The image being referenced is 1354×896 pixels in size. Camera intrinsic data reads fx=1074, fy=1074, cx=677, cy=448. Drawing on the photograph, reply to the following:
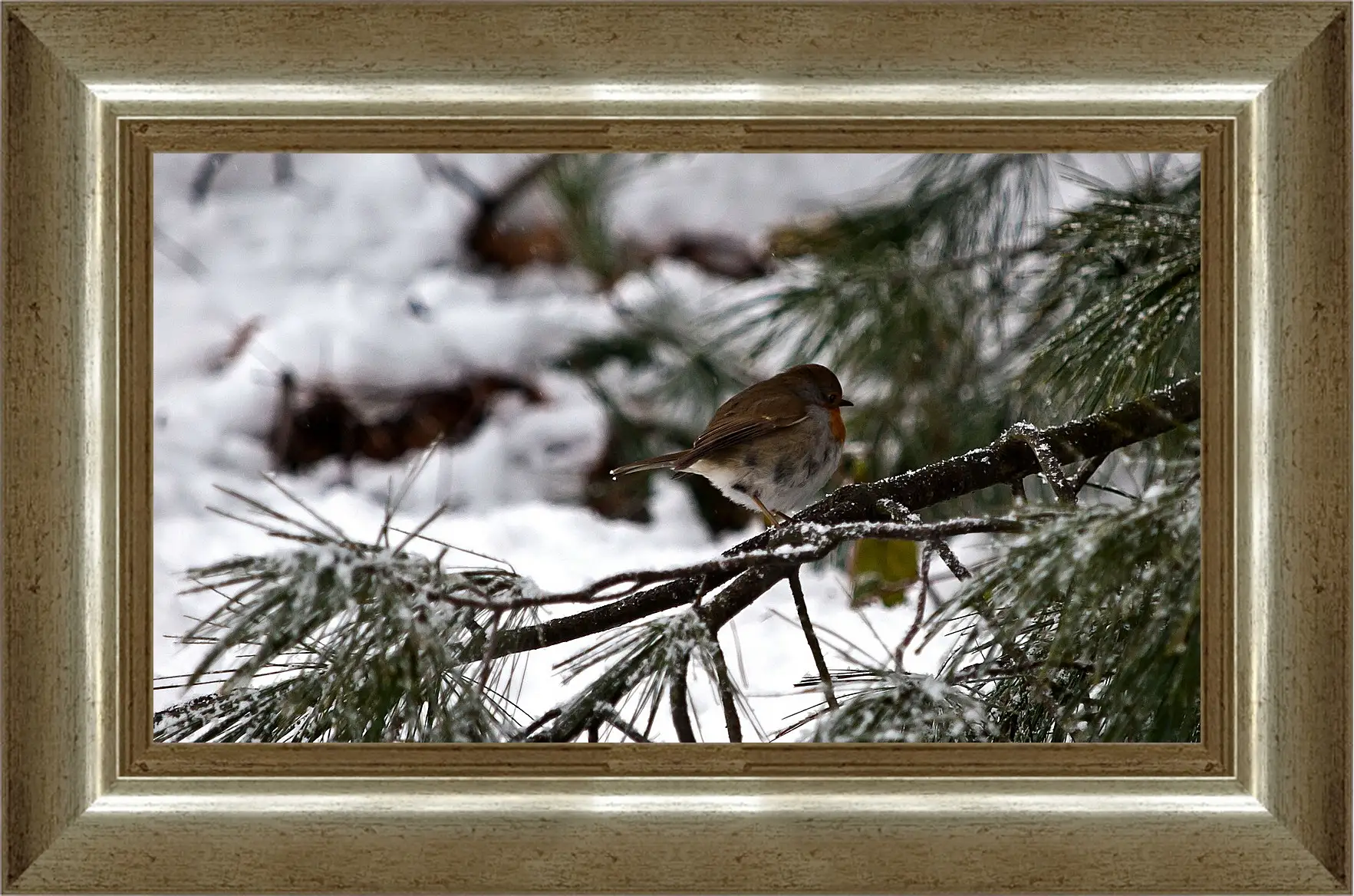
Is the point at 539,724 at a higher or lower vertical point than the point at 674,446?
lower

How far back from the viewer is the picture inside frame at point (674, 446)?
94 cm

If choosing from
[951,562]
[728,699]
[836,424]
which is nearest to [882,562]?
[836,424]

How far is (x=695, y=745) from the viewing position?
0.95 m

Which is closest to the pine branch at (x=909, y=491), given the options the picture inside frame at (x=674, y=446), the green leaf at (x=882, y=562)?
the picture inside frame at (x=674, y=446)

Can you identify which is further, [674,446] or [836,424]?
[674,446]

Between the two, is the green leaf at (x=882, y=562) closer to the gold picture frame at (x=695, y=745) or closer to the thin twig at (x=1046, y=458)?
the thin twig at (x=1046, y=458)

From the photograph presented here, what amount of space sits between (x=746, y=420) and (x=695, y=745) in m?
0.61

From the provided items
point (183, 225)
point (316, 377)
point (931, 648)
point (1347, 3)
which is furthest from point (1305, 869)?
point (316, 377)

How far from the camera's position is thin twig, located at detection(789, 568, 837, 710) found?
0.98 m

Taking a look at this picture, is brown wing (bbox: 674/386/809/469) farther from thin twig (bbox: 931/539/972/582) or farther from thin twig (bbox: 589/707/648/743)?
thin twig (bbox: 589/707/648/743)

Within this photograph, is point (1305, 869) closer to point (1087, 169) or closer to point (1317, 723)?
point (1317, 723)

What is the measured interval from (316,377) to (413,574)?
2.45 ft

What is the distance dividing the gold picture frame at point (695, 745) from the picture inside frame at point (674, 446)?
39 millimetres

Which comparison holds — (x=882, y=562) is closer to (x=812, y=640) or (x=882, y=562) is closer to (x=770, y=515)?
(x=770, y=515)
